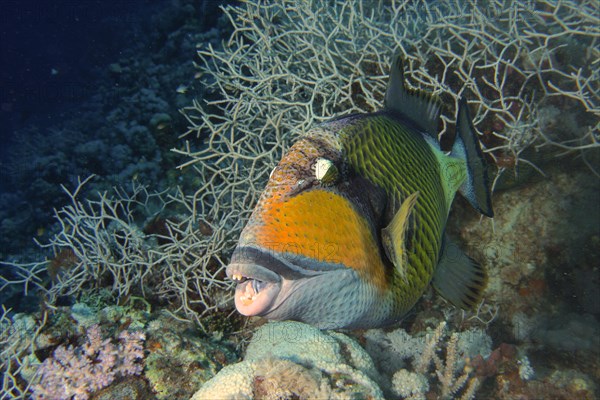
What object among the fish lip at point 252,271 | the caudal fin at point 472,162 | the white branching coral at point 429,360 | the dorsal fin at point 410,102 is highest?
the dorsal fin at point 410,102

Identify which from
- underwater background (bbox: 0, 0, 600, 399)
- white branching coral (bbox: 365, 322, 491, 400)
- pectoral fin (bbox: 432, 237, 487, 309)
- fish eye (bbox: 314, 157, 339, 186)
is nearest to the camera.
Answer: fish eye (bbox: 314, 157, 339, 186)

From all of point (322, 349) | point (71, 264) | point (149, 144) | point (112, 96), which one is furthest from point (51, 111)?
point (322, 349)

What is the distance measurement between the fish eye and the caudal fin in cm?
118

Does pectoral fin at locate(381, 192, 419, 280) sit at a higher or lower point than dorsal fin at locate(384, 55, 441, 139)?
lower

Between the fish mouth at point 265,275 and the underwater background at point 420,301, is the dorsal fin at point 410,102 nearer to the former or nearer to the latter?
the fish mouth at point 265,275

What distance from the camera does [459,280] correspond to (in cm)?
183

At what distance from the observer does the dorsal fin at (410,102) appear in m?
1.91

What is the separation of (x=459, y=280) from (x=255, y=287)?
1235 millimetres

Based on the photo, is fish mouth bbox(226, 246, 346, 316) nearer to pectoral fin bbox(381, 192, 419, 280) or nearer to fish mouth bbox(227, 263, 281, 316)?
fish mouth bbox(227, 263, 281, 316)

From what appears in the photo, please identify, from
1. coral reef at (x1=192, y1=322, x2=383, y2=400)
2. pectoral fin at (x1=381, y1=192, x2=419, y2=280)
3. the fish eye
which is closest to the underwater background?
coral reef at (x1=192, y1=322, x2=383, y2=400)

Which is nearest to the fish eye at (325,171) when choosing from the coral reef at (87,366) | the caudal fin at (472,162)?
the caudal fin at (472,162)

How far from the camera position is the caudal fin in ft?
6.71

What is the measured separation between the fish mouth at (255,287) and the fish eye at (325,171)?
0.37 meters

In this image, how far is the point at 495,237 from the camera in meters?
3.87
